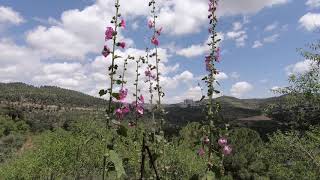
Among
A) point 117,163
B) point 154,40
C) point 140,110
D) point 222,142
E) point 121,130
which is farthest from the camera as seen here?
point 154,40

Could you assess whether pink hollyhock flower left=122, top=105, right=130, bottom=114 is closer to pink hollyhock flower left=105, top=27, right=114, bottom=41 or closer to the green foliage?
pink hollyhock flower left=105, top=27, right=114, bottom=41

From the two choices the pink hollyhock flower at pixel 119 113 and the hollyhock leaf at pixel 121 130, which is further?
the pink hollyhock flower at pixel 119 113

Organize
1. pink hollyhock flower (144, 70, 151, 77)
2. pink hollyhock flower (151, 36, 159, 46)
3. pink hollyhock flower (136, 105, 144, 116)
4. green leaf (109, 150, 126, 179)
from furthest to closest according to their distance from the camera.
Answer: pink hollyhock flower (144, 70, 151, 77)
pink hollyhock flower (151, 36, 159, 46)
pink hollyhock flower (136, 105, 144, 116)
green leaf (109, 150, 126, 179)

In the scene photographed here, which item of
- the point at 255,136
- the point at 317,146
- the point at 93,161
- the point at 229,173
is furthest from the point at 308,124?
the point at 255,136

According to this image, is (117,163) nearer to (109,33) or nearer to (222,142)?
(109,33)

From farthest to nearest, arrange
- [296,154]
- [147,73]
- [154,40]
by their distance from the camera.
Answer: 1. [296,154]
2. [147,73]
3. [154,40]

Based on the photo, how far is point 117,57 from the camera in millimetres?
4508

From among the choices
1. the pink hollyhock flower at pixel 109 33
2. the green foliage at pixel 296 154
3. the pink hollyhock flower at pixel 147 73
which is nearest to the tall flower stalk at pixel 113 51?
the pink hollyhock flower at pixel 109 33

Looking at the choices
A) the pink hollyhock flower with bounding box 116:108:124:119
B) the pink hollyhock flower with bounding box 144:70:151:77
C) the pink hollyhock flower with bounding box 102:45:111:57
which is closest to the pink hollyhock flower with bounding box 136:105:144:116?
the pink hollyhock flower with bounding box 116:108:124:119

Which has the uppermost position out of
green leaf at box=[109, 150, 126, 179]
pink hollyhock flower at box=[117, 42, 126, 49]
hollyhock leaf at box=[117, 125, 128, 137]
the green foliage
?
pink hollyhock flower at box=[117, 42, 126, 49]

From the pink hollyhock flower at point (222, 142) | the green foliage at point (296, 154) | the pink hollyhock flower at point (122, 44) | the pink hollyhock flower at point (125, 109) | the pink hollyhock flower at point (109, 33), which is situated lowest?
the green foliage at point (296, 154)

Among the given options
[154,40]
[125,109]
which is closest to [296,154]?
[154,40]

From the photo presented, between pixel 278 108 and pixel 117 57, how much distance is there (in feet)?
53.5

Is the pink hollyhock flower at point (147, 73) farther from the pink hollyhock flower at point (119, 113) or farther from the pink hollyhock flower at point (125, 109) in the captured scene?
the pink hollyhock flower at point (119, 113)
